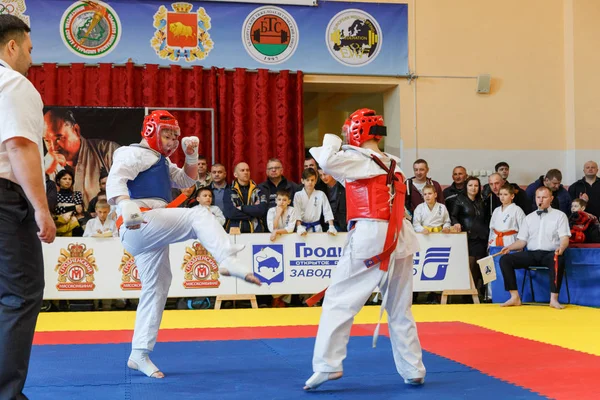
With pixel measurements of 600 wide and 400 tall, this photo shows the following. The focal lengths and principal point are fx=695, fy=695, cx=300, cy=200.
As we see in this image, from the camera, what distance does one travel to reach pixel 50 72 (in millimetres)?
11898

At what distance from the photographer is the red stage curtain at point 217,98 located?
12016 millimetres

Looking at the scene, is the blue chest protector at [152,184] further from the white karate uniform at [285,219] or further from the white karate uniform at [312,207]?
the white karate uniform at [312,207]

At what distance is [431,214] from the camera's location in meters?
10.6

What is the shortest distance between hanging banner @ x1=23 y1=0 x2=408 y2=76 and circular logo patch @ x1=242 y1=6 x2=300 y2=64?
18 mm

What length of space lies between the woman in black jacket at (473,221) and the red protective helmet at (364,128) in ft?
21.2

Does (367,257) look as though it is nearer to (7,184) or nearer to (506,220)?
(7,184)

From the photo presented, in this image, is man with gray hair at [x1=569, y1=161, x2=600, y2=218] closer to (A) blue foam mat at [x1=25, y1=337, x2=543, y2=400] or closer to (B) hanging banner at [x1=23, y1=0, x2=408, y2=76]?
(B) hanging banner at [x1=23, y1=0, x2=408, y2=76]

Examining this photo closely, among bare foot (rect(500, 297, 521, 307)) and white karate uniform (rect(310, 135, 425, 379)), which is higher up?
white karate uniform (rect(310, 135, 425, 379))

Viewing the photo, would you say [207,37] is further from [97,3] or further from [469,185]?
[469,185]

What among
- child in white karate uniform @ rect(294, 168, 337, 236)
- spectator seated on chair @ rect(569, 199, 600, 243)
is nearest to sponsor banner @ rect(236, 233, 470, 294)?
child in white karate uniform @ rect(294, 168, 337, 236)

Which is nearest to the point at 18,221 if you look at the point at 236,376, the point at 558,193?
the point at 236,376

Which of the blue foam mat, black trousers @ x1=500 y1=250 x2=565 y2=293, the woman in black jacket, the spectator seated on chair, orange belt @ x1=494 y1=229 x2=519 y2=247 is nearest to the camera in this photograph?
the blue foam mat

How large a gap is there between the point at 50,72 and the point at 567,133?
32.0ft

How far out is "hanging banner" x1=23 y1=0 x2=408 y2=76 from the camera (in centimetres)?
1204
